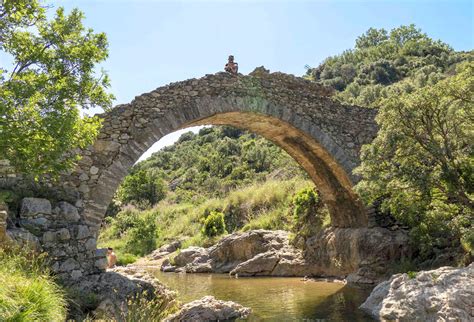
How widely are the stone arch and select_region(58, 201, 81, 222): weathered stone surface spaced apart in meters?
0.66

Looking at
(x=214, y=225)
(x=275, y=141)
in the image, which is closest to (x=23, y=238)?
(x=275, y=141)

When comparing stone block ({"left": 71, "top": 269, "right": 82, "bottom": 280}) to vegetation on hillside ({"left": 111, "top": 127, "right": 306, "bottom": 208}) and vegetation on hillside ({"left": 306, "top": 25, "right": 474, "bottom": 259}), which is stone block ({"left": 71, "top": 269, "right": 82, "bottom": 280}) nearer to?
vegetation on hillside ({"left": 306, "top": 25, "right": 474, "bottom": 259})

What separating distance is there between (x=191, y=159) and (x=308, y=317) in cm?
4304

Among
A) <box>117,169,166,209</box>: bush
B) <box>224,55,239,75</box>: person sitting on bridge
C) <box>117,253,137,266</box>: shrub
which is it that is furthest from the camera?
<box>117,169,166,209</box>: bush

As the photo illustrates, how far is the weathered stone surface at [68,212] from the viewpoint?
723cm

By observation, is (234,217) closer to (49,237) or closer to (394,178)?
(394,178)

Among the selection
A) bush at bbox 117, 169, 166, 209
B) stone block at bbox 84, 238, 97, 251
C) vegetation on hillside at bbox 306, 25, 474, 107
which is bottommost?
stone block at bbox 84, 238, 97, 251

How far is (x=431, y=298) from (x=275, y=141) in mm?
6814

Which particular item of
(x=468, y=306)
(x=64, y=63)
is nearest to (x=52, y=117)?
(x=64, y=63)

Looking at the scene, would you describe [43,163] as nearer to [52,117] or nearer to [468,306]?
[52,117]

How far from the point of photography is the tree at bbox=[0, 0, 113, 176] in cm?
505

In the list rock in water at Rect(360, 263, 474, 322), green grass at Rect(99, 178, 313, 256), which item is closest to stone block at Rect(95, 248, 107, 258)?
rock in water at Rect(360, 263, 474, 322)

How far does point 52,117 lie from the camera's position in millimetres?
5113

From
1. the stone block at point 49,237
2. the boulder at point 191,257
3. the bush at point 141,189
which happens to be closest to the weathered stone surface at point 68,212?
the stone block at point 49,237
